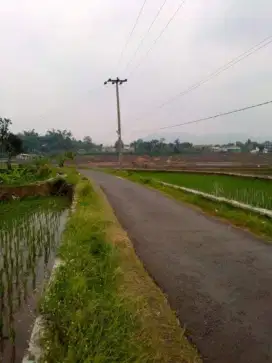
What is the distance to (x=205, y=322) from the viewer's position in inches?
180

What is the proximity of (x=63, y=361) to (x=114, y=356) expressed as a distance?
18.2 inches

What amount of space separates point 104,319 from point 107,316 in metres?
0.07

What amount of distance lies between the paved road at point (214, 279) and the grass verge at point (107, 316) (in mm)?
276

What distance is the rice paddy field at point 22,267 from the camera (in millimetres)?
4648

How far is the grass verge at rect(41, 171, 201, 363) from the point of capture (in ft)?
11.6

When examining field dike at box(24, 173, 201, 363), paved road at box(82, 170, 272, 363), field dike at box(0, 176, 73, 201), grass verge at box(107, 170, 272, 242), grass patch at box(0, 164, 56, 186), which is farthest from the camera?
grass patch at box(0, 164, 56, 186)

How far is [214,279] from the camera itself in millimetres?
6004

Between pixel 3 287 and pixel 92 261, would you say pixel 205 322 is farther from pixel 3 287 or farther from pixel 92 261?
pixel 3 287

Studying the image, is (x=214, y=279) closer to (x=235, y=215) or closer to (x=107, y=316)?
(x=107, y=316)

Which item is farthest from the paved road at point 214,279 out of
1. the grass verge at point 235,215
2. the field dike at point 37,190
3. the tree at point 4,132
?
the tree at point 4,132

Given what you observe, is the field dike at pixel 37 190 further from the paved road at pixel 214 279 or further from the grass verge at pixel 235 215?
the paved road at pixel 214 279

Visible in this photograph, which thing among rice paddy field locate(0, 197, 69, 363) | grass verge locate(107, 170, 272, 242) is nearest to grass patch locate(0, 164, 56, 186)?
rice paddy field locate(0, 197, 69, 363)

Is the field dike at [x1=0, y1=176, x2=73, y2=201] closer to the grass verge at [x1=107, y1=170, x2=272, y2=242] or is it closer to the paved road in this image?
the grass verge at [x1=107, y1=170, x2=272, y2=242]

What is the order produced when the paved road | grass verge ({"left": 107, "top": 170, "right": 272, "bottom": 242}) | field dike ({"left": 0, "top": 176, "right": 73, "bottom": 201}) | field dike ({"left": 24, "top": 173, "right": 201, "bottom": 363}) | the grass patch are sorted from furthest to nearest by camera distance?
the grass patch → field dike ({"left": 0, "top": 176, "right": 73, "bottom": 201}) → grass verge ({"left": 107, "top": 170, "right": 272, "bottom": 242}) → the paved road → field dike ({"left": 24, "top": 173, "right": 201, "bottom": 363})
